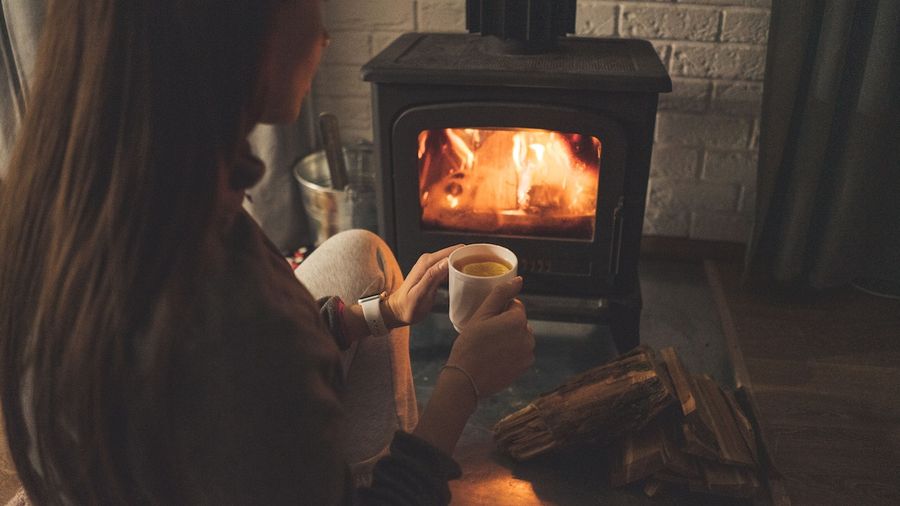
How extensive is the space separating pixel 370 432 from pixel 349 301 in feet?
0.74

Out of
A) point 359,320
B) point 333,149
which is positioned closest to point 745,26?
point 333,149

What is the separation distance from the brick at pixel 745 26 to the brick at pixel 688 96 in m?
0.12

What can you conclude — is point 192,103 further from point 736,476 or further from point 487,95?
point 736,476

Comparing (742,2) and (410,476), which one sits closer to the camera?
(410,476)

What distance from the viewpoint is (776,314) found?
1.84 meters

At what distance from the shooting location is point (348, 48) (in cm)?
199

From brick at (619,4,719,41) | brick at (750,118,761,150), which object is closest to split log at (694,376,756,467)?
brick at (750,118,761,150)

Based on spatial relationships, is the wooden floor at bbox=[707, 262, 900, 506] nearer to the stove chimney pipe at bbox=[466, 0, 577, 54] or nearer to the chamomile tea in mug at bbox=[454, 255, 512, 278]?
the chamomile tea in mug at bbox=[454, 255, 512, 278]

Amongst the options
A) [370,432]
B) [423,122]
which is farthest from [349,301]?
[423,122]

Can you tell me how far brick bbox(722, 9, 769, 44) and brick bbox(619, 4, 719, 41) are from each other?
25 mm

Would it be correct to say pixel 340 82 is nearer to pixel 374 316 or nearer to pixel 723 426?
pixel 374 316

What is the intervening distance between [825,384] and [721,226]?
1.89 feet

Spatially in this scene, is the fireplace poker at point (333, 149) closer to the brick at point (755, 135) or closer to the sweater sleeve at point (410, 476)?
the brick at point (755, 135)

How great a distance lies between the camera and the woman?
53 cm
